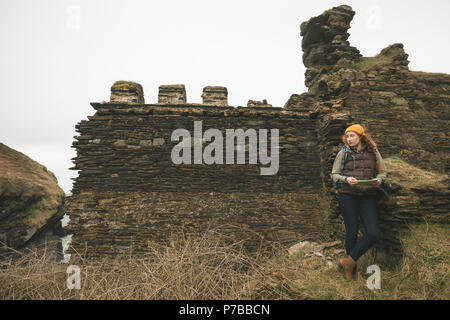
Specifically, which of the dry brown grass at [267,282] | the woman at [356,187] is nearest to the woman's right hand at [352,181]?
the woman at [356,187]

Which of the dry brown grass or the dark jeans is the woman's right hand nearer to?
the dark jeans

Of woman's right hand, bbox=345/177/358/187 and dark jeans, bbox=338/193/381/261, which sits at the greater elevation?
woman's right hand, bbox=345/177/358/187

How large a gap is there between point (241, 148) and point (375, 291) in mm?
4209

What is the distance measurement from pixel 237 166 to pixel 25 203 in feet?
52.6

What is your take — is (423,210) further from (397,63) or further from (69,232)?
(69,232)

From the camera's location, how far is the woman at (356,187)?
286 centimetres

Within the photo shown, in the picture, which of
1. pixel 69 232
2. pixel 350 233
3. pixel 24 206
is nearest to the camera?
pixel 350 233

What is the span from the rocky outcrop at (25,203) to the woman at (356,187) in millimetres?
16651

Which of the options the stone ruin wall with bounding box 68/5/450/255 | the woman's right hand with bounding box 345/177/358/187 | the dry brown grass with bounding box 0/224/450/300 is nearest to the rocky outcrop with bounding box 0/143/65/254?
the stone ruin wall with bounding box 68/5/450/255

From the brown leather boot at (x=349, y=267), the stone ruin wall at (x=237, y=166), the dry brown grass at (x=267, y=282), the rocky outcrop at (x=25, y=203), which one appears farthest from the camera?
the rocky outcrop at (x=25, y=203)

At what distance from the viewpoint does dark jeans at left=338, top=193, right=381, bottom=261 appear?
2787 mm

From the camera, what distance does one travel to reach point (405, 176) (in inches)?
163

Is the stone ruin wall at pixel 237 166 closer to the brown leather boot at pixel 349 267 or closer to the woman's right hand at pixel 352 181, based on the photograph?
the brown leather boot at pixel 349 267
